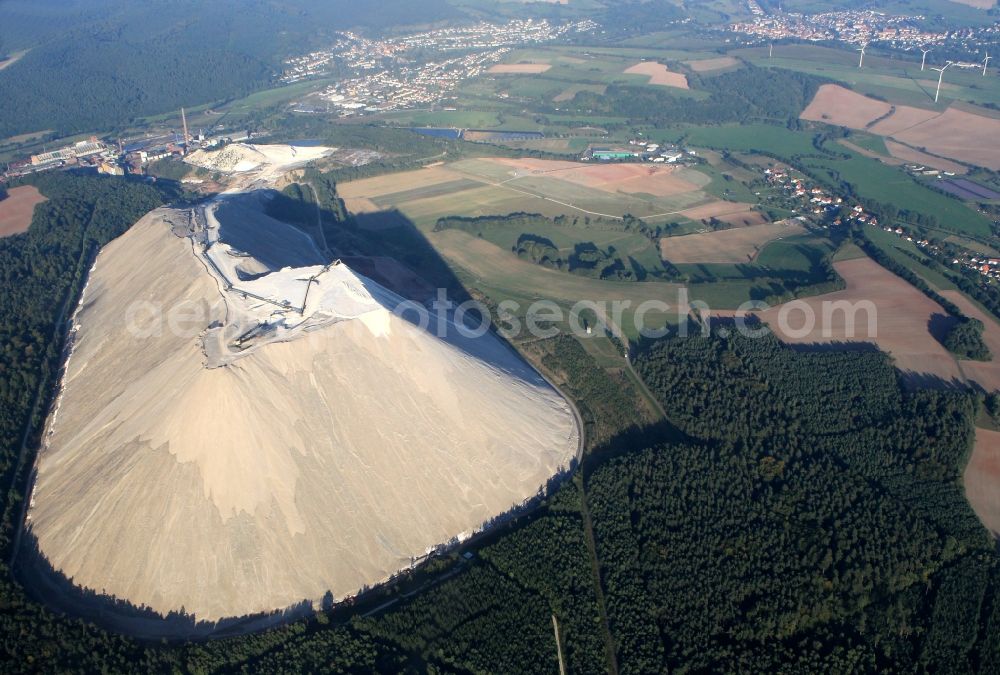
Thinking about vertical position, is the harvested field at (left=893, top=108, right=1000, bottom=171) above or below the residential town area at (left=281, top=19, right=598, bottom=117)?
below

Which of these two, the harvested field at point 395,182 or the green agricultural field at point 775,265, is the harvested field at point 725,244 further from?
the harvested field at point 395,182

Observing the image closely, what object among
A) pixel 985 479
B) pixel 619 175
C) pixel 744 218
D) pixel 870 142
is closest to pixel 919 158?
pixel 870 142

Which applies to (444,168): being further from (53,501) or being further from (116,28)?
(116,28)

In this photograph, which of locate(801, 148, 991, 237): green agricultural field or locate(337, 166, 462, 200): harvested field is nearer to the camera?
locate(801, 148, 991, 237): green agricultural field

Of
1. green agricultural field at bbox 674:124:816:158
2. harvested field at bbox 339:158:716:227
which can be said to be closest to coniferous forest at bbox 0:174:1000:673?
harvested field at bbox 339:158:716:227

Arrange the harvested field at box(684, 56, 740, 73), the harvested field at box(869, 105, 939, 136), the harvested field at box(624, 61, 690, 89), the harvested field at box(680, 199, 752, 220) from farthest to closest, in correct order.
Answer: the harvested field at box(684, 56, 740, 73), the harvested field at box(624, 61, 690, 89), the harvested field at box(869, 105, 939, 136), the harvested field at box(680, 199, 752, 220)

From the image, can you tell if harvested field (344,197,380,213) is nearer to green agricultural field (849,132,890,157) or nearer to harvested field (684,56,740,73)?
green agricultural field (849,132,890,157)

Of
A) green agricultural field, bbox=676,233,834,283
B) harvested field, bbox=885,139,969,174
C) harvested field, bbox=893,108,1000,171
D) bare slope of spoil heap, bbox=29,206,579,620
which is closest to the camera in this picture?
bare slope of spoil heap, bbox=29,206,579,620
